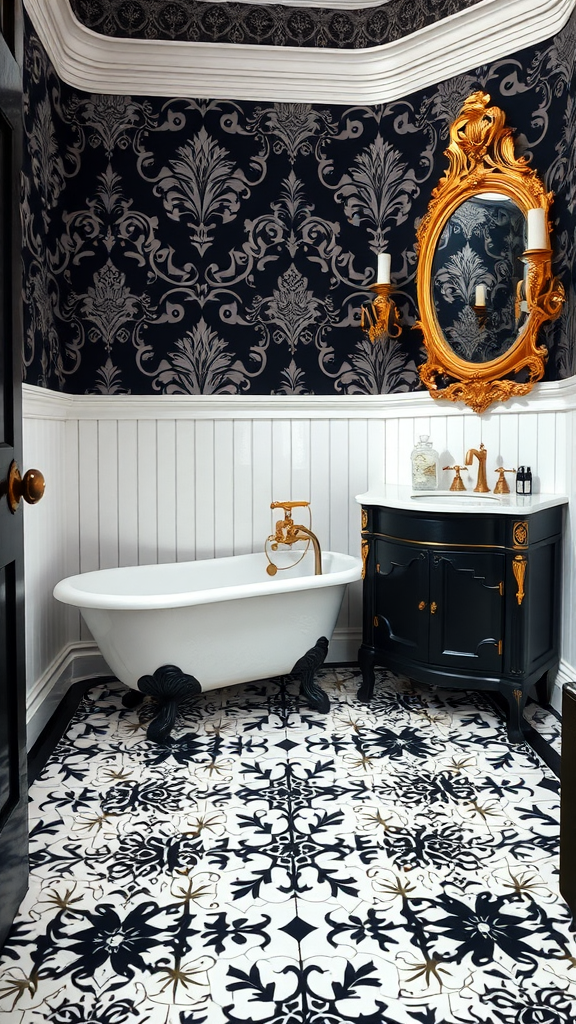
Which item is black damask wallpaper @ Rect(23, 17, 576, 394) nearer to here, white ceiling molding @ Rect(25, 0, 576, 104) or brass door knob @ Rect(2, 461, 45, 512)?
white ceiling molding @ Rect(25, 0, 576, 104)

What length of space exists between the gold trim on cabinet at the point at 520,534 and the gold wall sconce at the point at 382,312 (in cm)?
128

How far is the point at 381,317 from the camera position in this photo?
3.51 metres

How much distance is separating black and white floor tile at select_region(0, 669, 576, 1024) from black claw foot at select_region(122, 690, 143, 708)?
198 mm

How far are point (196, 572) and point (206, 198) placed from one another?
1.83 m

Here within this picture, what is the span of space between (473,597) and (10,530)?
191 cm

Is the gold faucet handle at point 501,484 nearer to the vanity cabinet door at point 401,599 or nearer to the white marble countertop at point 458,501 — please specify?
the white marble countertop at point 458,501

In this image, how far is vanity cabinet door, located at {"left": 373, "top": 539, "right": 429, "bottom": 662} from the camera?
2.95m

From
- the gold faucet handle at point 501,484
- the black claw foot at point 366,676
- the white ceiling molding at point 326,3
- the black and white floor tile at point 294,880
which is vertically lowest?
the black and white floor tile at point 294,880

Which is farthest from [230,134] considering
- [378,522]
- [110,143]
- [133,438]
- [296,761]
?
[296,761]

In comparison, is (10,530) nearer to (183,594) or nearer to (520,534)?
(183,594)

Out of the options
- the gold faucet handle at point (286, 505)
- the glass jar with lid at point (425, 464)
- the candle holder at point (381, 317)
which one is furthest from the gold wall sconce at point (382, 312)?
the gold faucet handle at point (286, 505)

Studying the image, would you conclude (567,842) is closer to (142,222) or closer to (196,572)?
(196,572)

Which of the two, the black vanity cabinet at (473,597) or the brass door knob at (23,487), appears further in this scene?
the black vanity cabinet at (473,597)

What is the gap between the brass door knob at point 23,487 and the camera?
1.46 m
